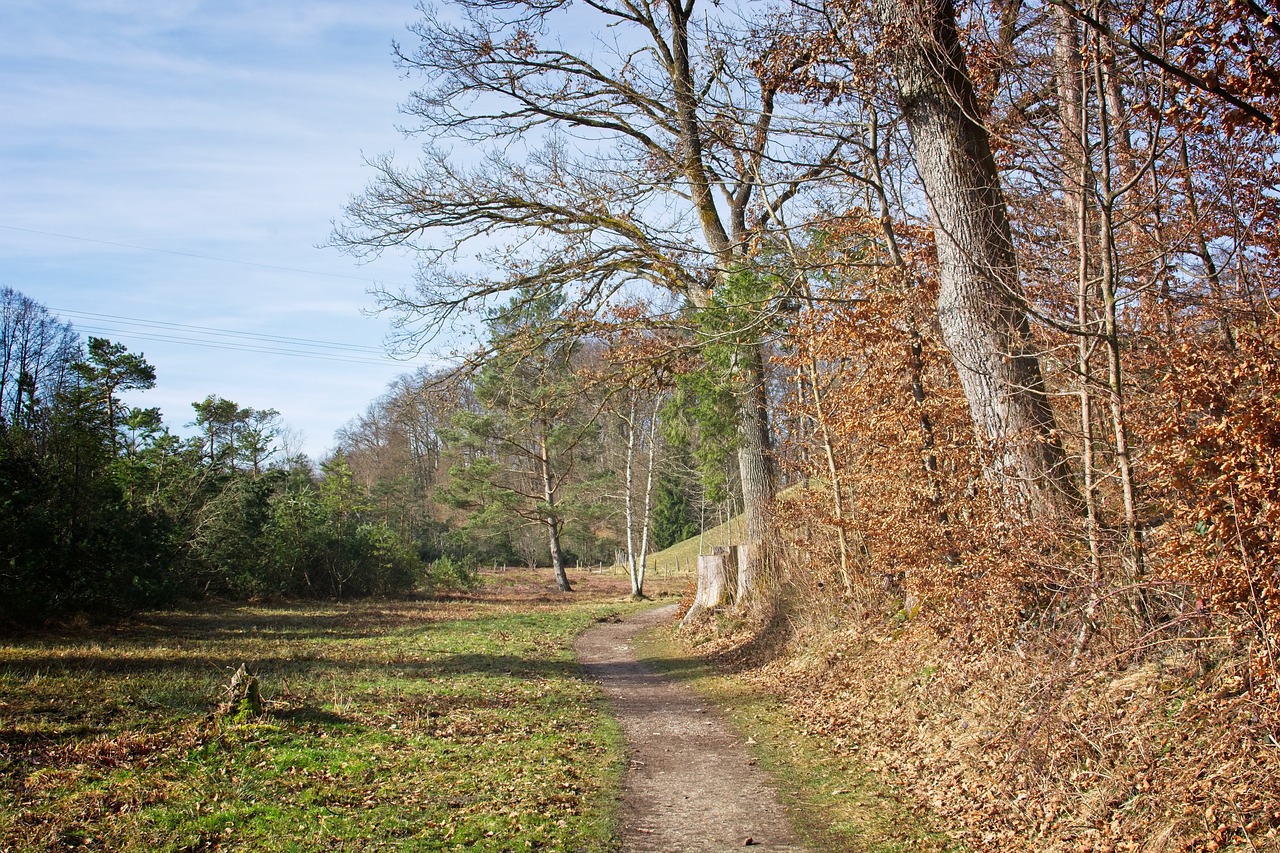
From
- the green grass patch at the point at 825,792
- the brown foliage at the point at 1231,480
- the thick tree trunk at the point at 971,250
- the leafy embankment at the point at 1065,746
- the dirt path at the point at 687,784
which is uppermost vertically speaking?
the thick tree trunk at the point at 971,250

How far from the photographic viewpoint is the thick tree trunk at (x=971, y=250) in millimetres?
8000

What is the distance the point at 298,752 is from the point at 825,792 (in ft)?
15.1

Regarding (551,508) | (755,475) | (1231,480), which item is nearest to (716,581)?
(755,475)

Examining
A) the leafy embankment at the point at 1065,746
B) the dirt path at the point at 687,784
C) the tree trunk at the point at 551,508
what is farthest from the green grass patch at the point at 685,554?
the leafy embankment at the point at 1065,746

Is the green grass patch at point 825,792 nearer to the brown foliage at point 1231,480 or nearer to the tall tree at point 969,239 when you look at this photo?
the brown foliage at point 1231,480

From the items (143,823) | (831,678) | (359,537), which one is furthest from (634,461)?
(143,823)

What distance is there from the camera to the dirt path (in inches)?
225

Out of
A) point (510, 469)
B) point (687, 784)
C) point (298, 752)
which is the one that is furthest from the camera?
point (510, 469)

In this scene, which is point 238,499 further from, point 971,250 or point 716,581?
point 971,250

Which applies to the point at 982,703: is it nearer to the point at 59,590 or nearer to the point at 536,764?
the point at 536,764

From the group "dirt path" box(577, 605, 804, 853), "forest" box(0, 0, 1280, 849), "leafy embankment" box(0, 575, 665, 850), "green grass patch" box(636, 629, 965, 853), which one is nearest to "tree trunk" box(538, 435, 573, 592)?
"forest" box(0, 0, 1280, 849)

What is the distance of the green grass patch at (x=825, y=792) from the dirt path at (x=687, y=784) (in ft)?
0.57

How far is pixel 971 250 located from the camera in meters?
8.42

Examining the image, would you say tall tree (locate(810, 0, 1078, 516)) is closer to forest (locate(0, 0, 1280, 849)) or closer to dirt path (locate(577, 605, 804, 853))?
forest (locate(0, 0, 1280, 849))
